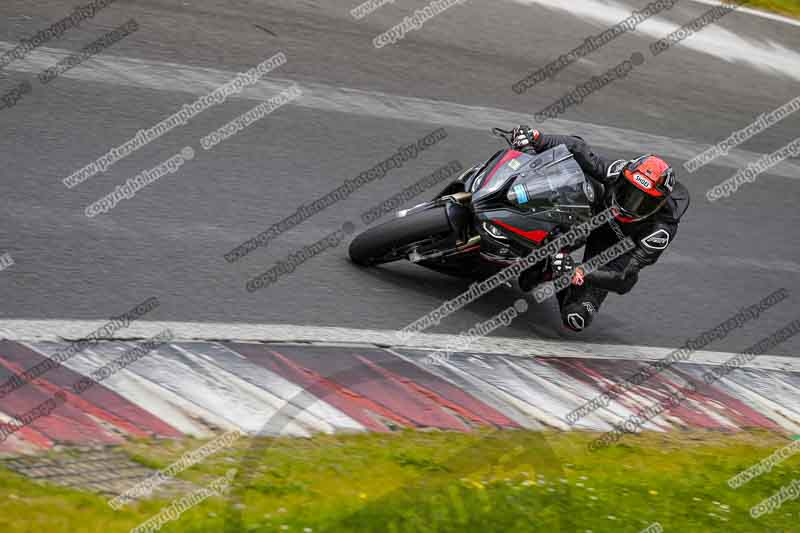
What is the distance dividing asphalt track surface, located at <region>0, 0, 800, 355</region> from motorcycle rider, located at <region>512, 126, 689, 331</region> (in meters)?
0.40

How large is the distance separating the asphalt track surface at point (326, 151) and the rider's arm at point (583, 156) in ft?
3.85

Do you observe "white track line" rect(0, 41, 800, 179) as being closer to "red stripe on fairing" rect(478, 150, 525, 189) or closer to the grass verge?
"red stripe on fairing" rect(478, 150, 525, 189)

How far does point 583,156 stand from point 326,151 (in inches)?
104


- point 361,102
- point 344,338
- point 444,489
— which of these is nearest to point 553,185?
point 344,338

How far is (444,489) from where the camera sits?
17.0ft

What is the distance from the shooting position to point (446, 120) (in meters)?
10.3

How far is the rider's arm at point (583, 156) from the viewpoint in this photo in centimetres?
734

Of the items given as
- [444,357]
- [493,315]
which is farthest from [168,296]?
[493,315]

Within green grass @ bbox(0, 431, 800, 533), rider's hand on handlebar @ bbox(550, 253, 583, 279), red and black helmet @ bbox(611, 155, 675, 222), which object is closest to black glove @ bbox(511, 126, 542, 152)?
red and black helmet @ bbox(611, 155, 675, 222)

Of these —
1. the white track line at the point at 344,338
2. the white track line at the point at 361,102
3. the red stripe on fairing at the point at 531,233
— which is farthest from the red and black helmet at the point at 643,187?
the white track line at the point at 361,102

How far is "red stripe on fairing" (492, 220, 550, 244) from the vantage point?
688 cm

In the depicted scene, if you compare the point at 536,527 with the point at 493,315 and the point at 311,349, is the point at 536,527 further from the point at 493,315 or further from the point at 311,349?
the point at 493,315

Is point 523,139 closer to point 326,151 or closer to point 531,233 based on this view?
point 531,233

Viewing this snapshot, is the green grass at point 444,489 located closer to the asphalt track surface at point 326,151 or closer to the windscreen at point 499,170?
the asphalt track surface at point 326,151
